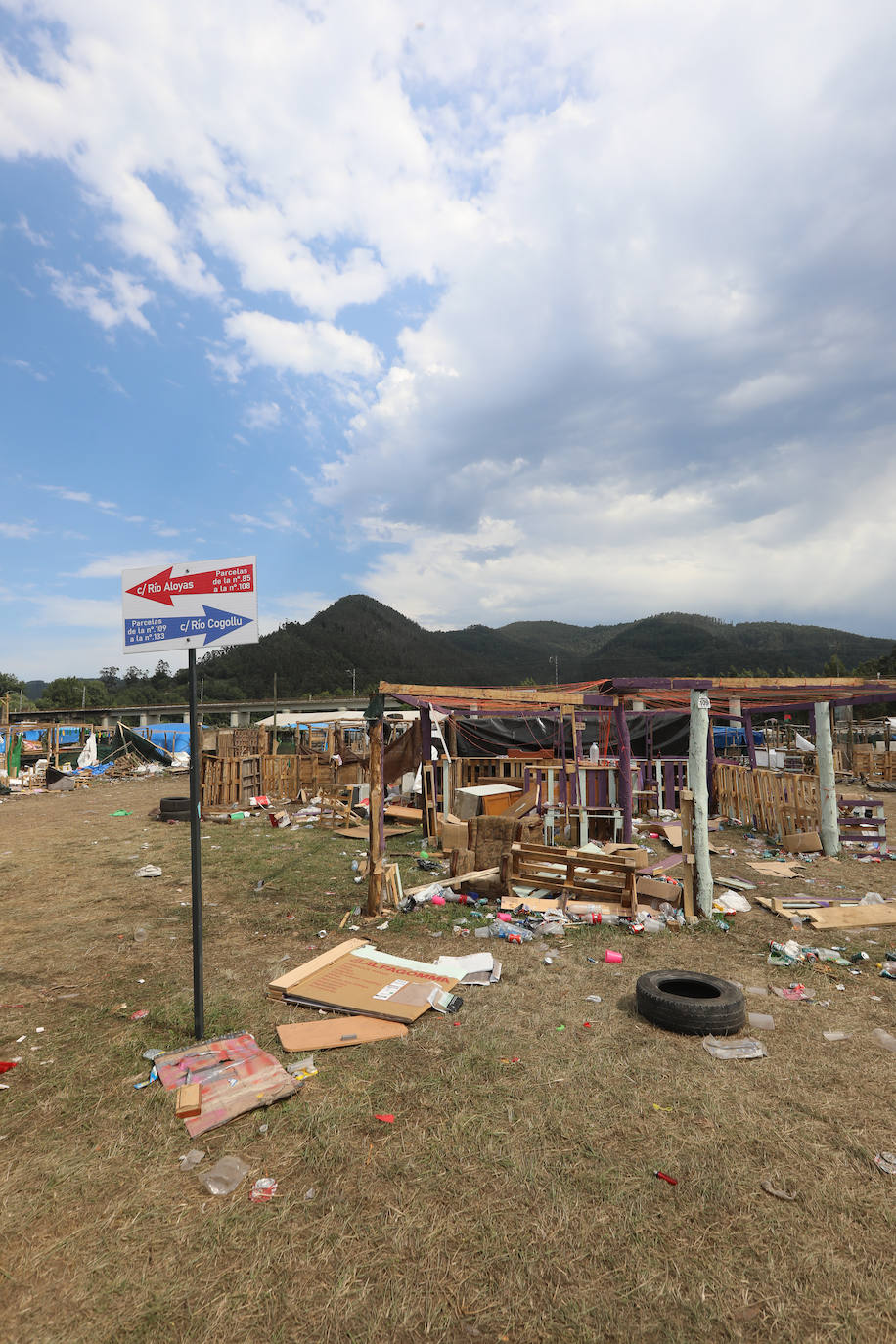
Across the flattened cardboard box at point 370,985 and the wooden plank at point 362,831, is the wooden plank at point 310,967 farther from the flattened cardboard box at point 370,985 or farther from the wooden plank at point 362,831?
the wooden plank at point 362,831

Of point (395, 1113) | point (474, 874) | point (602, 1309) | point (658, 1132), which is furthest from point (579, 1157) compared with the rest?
point (474, 874)

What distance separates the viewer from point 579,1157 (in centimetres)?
332

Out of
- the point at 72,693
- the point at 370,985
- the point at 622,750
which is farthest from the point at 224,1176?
the point at 72,693

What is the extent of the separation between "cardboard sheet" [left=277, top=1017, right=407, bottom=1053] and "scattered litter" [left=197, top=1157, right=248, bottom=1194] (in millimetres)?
1187

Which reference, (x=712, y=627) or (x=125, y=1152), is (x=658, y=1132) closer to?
(x=125, y=1152)

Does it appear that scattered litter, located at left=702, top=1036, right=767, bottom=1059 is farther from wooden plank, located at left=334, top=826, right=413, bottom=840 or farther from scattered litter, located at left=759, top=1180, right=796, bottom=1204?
wooden plank, located at left=334, top=826, right=413, bottom=840

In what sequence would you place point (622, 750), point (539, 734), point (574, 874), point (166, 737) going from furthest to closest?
point (166, 737)
point (539, 734)
point (622, 750)
point (574, 874)

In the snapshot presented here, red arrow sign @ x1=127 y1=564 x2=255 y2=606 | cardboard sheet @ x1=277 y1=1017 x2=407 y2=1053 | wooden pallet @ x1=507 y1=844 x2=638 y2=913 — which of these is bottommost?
cardboard sheet @ x1=277 y1=1017 x2=407 y2=1053

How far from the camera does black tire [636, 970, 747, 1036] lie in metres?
4.66

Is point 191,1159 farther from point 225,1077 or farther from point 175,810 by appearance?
point 175,810

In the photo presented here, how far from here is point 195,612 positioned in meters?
4.48

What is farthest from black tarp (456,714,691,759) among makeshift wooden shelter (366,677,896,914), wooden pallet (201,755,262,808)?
wooden pallet (201,755,262,808)

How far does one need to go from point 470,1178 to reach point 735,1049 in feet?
7.53

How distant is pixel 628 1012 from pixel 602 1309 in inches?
110
